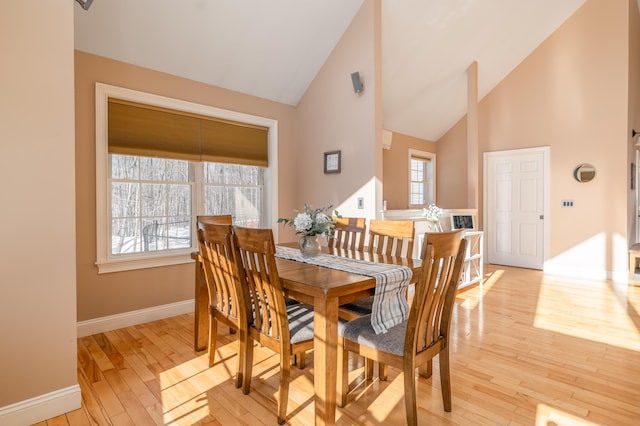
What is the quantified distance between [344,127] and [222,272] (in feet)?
7.49

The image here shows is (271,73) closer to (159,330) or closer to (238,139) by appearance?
(238,139)

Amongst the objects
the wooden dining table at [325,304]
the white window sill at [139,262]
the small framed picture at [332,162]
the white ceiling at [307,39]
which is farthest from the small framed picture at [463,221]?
the white window sill at [139,262]

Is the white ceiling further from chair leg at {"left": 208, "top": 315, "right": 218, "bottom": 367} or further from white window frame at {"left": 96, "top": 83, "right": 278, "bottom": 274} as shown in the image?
chair leg at {"left": 208, "top": 315, "right": 218, "bottom": 367}

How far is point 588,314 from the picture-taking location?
3518mm

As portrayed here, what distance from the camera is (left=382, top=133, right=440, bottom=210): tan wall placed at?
19.0 feet

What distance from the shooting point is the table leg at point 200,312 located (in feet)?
8.80

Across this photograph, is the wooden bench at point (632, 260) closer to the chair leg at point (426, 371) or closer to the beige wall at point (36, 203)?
the chair leg at point (426, 371)

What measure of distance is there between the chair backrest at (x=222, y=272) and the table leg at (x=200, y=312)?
0.98 feet

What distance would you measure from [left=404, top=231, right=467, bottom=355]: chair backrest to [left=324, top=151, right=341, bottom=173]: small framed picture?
227cm

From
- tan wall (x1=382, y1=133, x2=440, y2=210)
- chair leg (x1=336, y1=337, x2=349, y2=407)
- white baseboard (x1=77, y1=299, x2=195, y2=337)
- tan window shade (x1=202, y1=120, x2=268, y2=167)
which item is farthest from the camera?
tan wall (x1=382, y1=133, x2=440, y2=210)

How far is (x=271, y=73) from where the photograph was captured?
154 inches

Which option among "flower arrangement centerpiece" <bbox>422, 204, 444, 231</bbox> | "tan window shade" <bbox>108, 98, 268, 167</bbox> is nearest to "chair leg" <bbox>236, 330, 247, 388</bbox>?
"tan window shade" <bbox>108, 98, 268, 167</bbox>

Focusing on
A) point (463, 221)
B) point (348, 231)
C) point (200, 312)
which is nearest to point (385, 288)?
point (348, 231)

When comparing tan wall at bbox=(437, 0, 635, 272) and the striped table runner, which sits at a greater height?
tan wall at bbox=(437, 0, 635, 272)
